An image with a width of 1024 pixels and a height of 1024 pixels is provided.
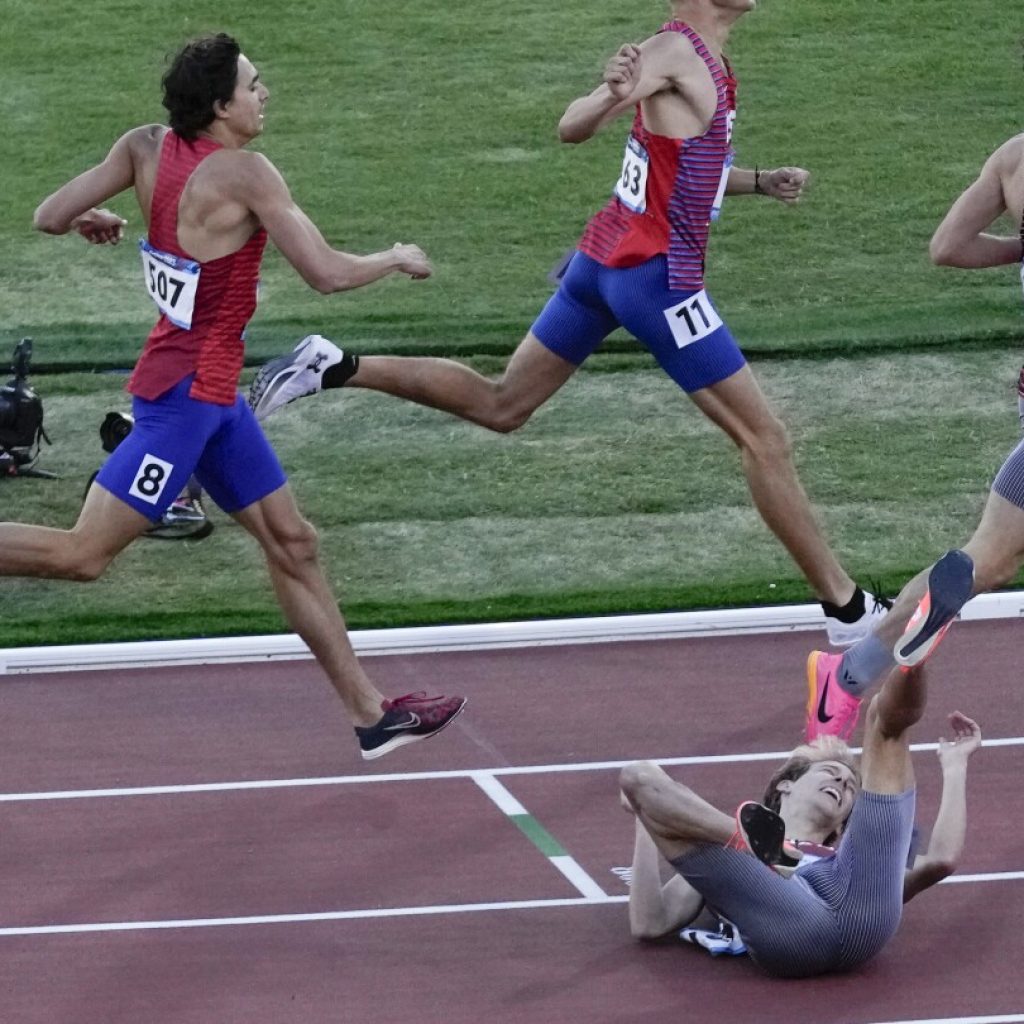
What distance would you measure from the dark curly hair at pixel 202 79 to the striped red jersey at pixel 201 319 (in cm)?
9

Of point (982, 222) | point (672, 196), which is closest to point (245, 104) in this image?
point (672, 196)

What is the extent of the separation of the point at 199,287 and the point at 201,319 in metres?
0.11

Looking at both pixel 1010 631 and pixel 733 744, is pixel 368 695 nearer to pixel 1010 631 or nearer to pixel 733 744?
pixel 733 744

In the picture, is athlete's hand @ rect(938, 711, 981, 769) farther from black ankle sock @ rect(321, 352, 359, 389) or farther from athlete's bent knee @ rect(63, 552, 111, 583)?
athlete's bent knee @ rect(63, 552, 111, 583)

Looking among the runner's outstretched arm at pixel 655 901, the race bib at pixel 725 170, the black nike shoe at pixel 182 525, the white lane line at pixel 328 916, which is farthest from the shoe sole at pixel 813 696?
the black nike shoe at pixel 182 525

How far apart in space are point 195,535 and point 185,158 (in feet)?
10.1

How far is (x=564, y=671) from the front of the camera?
826 centimetres

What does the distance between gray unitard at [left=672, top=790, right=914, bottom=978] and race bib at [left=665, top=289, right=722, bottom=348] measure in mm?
2016

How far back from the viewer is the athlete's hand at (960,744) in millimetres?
6500

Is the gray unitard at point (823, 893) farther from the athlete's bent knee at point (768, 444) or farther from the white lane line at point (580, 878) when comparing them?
the athlete's bent knee at point (768, 444)

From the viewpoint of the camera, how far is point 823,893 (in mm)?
6074

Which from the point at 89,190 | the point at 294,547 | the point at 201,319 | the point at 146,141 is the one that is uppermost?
the point at 146,141

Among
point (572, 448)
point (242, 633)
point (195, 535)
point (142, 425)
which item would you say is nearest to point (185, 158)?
point (142, 425)

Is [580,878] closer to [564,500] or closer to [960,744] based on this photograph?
[960,744]
